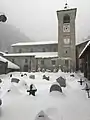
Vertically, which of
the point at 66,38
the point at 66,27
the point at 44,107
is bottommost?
the point at 44,107

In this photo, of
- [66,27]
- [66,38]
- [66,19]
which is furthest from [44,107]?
Answer: [66,19]

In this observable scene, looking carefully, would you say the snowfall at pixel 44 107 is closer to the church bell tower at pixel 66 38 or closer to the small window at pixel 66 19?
the church bell tower at pixel 66 38

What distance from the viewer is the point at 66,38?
3797 centimetres

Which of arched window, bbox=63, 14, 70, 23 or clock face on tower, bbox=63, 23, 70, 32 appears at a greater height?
arched window, bbox=63, 14, 70, 23

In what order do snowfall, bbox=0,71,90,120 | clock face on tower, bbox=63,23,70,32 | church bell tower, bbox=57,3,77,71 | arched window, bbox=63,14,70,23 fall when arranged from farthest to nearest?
arched window, bbox=63,14,70,23, clock face on tower, bbox=63,23,70,32, church bell tower, bbox=57,3,77,71, snowfall, bbox=0,71,90,120

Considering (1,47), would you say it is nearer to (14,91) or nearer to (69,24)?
(69,24)

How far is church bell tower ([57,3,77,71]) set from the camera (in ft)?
117

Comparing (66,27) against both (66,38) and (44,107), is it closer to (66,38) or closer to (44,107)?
(66,38)

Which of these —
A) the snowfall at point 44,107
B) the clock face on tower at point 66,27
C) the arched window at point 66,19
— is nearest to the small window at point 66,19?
the arched window at point 66,19

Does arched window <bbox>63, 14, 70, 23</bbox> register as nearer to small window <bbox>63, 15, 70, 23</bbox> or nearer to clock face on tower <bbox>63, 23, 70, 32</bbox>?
small window <bbox>63, 15, 70, 23</bbox>

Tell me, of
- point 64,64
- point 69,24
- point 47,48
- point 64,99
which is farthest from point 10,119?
point 47,48

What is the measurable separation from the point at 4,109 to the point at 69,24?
34264 millimetres

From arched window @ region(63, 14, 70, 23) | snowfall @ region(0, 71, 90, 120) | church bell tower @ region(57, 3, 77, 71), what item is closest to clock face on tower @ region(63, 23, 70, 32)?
church bell tower @ region(57, 3, 77, 71)

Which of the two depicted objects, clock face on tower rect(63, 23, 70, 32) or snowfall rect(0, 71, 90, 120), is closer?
snowfall rect(0, 71, 90, 120)
